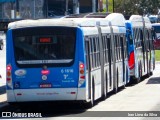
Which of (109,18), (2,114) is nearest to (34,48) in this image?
(2,114)

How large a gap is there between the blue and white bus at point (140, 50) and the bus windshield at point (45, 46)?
1200cm

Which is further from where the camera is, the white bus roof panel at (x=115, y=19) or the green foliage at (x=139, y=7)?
the green foliage at (x=139, y=7)

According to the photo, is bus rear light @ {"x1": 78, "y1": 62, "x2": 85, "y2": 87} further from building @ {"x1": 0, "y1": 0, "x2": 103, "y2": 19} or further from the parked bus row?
building @ {"x1": 0, "y1": 0, "x2": 103, "y2": 19}

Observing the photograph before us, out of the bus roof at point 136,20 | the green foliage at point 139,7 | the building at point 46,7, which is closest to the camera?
the bus roof at point 136,20

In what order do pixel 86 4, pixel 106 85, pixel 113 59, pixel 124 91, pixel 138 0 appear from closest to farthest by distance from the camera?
1. pixel 106 85
2. pixel 113 59
3. pixel 124 91
4. pixel 138 0
5. pixel 86 4

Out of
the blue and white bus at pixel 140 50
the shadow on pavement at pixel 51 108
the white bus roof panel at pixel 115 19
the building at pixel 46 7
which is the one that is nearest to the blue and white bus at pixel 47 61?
Answer: the shadow on pavement at pixel 51 108

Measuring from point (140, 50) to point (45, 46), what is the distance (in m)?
14.8

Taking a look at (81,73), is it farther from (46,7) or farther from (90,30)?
(46,7)

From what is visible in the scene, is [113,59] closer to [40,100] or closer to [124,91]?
[124,91]

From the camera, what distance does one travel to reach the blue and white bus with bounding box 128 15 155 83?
33.4 metres

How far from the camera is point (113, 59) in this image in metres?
27.5

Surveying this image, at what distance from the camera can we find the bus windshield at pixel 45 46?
69.8 ft

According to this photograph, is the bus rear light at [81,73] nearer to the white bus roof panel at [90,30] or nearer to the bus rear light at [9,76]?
the white bus roof panel at [90,30]

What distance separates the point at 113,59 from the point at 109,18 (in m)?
1.74
